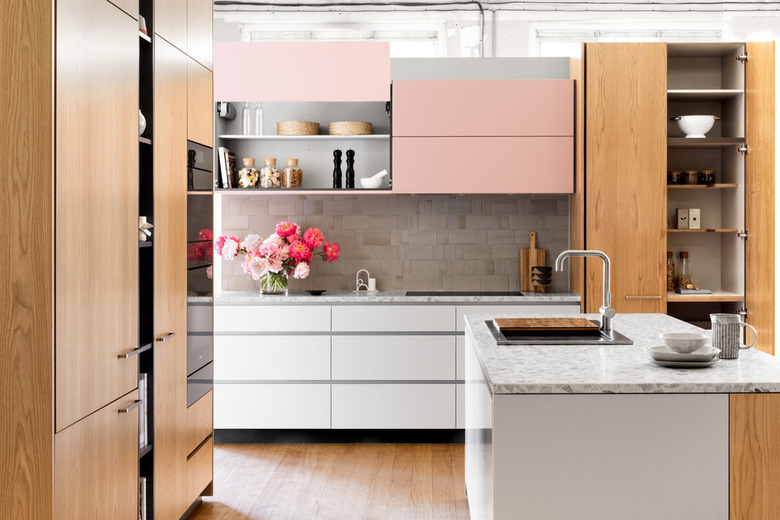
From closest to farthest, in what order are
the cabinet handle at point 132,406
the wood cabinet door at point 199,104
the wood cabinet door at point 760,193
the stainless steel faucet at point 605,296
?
the cabinet handle at point 132,406 → the stainless steel faucet at point 605,296 → the wood cabinet door at point 199,104 → the wood cabinet door at point 760,193

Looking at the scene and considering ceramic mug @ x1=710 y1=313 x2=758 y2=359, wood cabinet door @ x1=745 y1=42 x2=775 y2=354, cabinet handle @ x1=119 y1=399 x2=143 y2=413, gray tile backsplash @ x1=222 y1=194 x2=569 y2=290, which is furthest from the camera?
gray tile backsplash @ x1=222 y1=194 x2=569 y2=290

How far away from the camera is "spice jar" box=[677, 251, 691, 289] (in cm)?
470

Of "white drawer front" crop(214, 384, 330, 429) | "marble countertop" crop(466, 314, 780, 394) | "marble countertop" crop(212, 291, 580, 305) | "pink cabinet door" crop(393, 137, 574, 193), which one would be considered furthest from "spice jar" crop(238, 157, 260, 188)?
"marble countertop" crop(466, 314, 780, 394)

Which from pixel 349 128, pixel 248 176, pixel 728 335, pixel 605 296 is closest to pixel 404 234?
pixel 349 128

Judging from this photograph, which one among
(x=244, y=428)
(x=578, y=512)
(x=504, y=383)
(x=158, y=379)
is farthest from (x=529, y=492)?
(x=244, y=428)

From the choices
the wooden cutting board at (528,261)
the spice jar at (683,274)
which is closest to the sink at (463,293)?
the wooden cutting board at (528,261)

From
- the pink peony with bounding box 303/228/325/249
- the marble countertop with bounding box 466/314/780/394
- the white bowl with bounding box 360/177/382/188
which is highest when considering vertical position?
the white bowl with bounding box 360/177/382/188

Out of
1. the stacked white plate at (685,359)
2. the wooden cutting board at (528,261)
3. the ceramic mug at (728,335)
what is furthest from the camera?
the wooden cutting board at (528,261)

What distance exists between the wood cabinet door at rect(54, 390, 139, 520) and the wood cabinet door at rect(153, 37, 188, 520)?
0.23m

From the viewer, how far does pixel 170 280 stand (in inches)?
114

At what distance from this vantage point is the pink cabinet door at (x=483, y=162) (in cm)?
448

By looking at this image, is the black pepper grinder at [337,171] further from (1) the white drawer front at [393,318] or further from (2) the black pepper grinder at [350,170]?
(1) the white drawer front at [393,318]

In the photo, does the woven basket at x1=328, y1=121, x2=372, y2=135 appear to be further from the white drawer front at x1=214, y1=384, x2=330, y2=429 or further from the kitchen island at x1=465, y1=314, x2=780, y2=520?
the kitchen island at x1=465, y1=314, x2=780, y2=520

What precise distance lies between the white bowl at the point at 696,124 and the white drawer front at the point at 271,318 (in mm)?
2471
